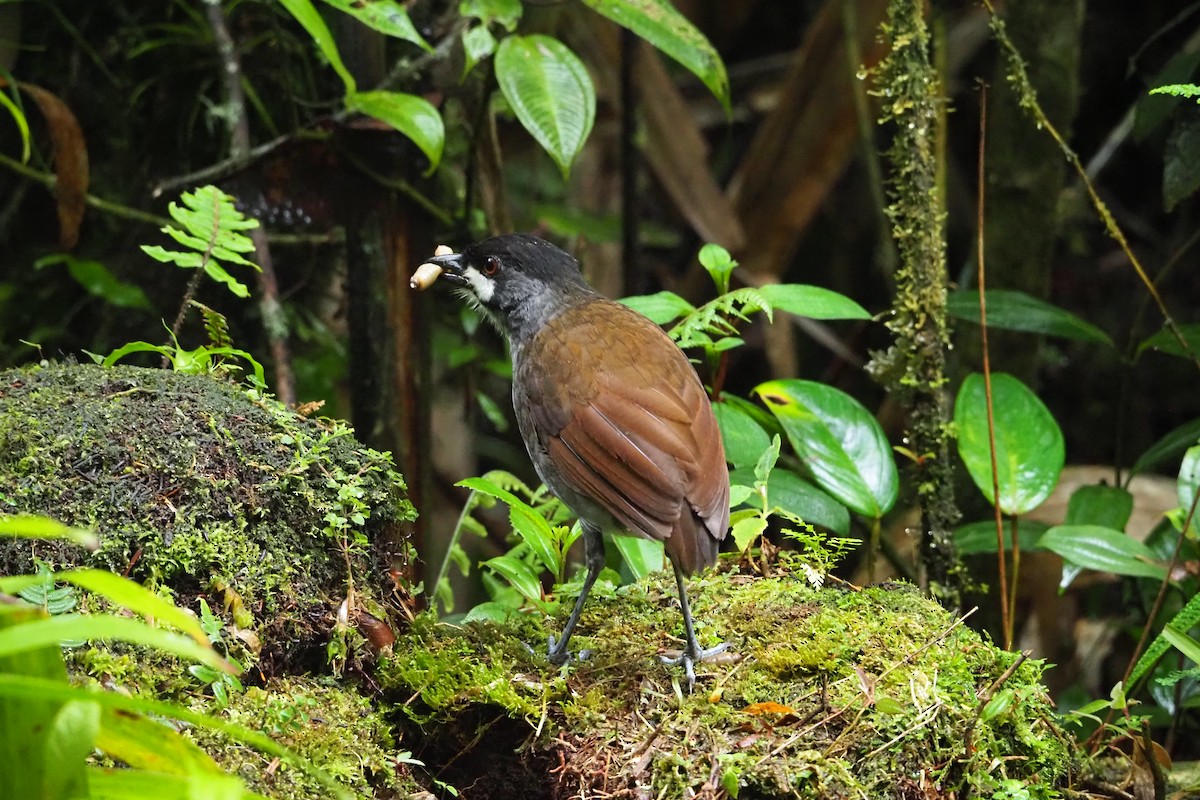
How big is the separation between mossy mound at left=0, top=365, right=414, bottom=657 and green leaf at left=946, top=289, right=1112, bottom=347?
6.44 feet

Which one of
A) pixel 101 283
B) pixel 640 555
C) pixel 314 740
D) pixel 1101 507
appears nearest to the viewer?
pixel 314 740

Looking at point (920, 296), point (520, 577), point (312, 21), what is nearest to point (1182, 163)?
point (920, 296)

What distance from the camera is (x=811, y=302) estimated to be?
303 cm

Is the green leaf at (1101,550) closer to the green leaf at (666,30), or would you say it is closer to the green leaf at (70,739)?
the green leaf at (666,30)

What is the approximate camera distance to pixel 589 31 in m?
5.32

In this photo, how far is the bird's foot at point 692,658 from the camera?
2357 mm

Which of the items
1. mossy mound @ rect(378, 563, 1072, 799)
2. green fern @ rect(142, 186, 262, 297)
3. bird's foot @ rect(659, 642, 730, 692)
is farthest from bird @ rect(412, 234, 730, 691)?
green fern @ rect(142, 186, 262, 297)

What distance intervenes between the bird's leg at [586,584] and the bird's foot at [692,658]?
218mm

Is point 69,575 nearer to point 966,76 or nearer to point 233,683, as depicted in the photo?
point 233,683

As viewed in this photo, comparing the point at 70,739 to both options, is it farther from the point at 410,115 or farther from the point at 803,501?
the point at 410,115

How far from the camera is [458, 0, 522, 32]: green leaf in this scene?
133 inches

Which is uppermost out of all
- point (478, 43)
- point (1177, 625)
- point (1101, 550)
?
point (478, 43)

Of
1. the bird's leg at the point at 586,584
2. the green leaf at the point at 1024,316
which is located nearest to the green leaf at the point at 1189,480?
the green leaf at the point at 1024,316

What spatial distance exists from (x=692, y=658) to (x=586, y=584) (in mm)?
358
